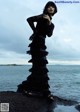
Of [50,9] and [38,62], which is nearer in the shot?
[50,9]

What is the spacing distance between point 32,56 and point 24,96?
4.54 ft

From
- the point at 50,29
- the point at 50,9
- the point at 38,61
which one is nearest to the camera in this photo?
the point at 50,9

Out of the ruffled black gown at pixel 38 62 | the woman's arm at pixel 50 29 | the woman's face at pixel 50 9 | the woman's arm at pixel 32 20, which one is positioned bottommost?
the ruffled black gown at pixel 38 62

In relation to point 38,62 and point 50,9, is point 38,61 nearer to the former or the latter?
point 38,62

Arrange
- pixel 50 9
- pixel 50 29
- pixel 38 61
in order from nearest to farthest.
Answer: pixel 50 9
pixel 50 29
pixel 38 61

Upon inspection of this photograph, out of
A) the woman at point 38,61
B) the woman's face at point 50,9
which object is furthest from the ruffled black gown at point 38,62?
the woman's face at point 50,9

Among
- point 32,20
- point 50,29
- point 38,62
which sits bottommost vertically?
point 38,62

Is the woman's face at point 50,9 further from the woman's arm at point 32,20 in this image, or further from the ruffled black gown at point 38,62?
the ruffled black gown at point 38,62

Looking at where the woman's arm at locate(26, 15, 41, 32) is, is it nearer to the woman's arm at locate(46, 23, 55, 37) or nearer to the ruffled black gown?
the ruffled black gown

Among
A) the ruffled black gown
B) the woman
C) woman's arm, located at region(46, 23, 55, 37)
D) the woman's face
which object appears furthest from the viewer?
the ruffled black gown

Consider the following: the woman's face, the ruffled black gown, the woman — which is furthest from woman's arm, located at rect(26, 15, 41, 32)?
the woman's face

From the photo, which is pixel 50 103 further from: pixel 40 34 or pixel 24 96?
pixel 40 34

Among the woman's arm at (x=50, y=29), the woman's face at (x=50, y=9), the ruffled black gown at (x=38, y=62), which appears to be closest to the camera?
the woman's face at (x=50, y=9)

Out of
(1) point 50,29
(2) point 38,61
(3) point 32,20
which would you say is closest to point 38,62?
(2) point 38,61
